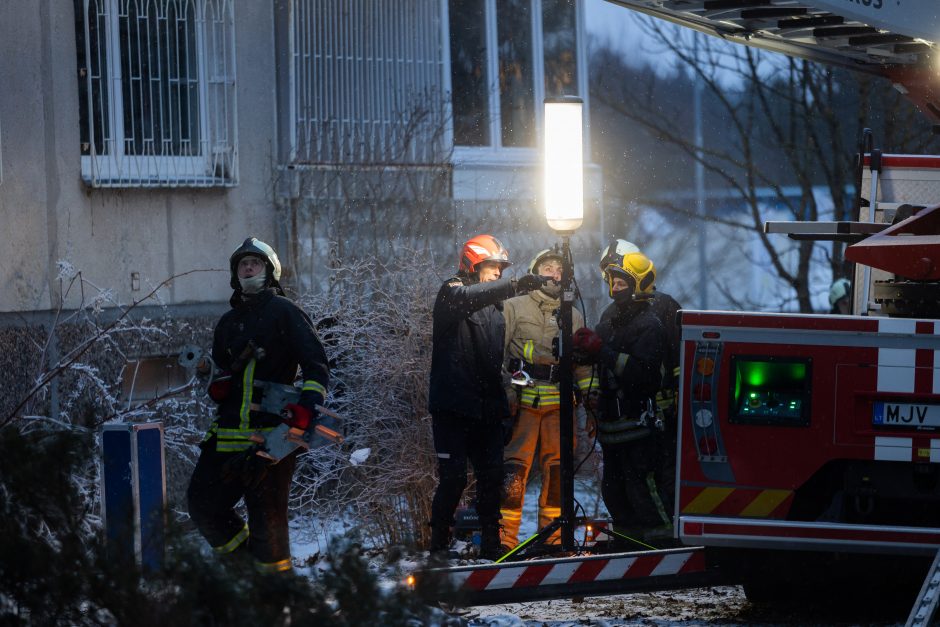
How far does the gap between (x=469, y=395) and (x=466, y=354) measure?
0.79ft

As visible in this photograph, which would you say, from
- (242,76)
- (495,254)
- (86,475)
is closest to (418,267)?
(495,254)

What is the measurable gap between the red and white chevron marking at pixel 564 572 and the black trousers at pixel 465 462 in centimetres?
116

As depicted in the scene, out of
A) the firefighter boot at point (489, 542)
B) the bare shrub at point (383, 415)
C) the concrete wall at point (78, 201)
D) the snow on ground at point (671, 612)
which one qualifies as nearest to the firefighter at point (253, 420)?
the snow on ground at point (671, 612)

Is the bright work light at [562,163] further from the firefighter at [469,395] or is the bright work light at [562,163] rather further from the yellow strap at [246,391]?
the yellow strap at [246,391]

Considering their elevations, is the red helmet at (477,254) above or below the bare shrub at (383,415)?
above

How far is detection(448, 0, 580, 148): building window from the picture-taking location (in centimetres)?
1320

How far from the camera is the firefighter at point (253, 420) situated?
655 cm

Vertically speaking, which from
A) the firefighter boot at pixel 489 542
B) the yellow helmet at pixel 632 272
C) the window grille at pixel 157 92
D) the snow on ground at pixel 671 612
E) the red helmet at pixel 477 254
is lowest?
the snow on ground at pixel 671 612

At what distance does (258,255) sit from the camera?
6801mm

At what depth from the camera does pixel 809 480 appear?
21.2ft

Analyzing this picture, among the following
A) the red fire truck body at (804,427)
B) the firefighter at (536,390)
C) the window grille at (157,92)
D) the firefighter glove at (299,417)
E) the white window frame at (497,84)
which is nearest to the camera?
the red fire truck body at (804,427)

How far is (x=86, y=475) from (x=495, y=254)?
2441 millimetres

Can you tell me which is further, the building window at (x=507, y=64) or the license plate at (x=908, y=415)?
the building window at (x=507, y=64)

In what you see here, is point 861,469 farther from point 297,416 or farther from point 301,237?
point 301,237
